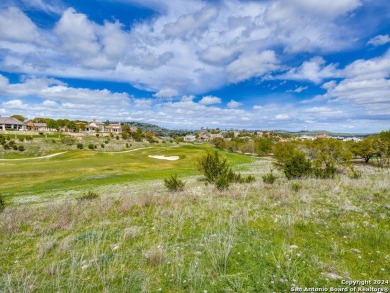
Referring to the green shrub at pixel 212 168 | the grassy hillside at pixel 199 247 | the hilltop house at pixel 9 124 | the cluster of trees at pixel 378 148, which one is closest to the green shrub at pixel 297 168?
the green shrub at pixel 212 168

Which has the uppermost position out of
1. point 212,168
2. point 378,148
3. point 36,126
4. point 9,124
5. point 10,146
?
point 9,124

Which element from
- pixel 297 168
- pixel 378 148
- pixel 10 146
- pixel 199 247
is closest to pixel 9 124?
pixel 10 146

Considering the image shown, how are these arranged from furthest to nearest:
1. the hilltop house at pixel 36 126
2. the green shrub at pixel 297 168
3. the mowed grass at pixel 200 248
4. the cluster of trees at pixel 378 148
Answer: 1. the hilltop house at pixel 36 126
2. the cluster of trees at pixel 378 148
3. the green shrub at pixel 297 168
4. the mowed grass at pixel 200 248

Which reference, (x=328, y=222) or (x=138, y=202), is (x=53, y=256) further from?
(x=328, y=222)

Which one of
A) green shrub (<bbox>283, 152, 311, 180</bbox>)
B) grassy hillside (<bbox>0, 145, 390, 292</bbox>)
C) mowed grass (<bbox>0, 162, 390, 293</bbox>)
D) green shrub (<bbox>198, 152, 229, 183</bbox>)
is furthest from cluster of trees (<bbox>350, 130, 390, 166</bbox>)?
mowed grass (<bbox>0, 162, 390, 293</bbox>)

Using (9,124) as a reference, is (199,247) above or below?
below

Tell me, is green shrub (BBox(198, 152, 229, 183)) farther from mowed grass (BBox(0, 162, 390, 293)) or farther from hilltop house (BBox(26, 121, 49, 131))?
hilltop house (BBox(26, 121, 49, 131))

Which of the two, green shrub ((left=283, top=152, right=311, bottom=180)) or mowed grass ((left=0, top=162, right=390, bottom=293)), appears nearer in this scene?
mowed grass ((left=0, top=162, right=390, bottom=293))

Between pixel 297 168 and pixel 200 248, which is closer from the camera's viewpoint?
pixel 200 248

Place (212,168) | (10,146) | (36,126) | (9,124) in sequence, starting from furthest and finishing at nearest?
1. (36,126)
2. (9,124)
3. (10,146)
4. (212,168)

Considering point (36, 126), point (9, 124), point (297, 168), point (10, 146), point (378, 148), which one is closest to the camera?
point (297, 168)

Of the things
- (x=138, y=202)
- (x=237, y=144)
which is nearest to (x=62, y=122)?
(x=237, y=144)

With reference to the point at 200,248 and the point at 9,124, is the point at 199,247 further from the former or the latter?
the point at 9,124

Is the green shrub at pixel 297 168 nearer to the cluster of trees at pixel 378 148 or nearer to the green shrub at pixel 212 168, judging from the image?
the green shrub at pixel 212 168
